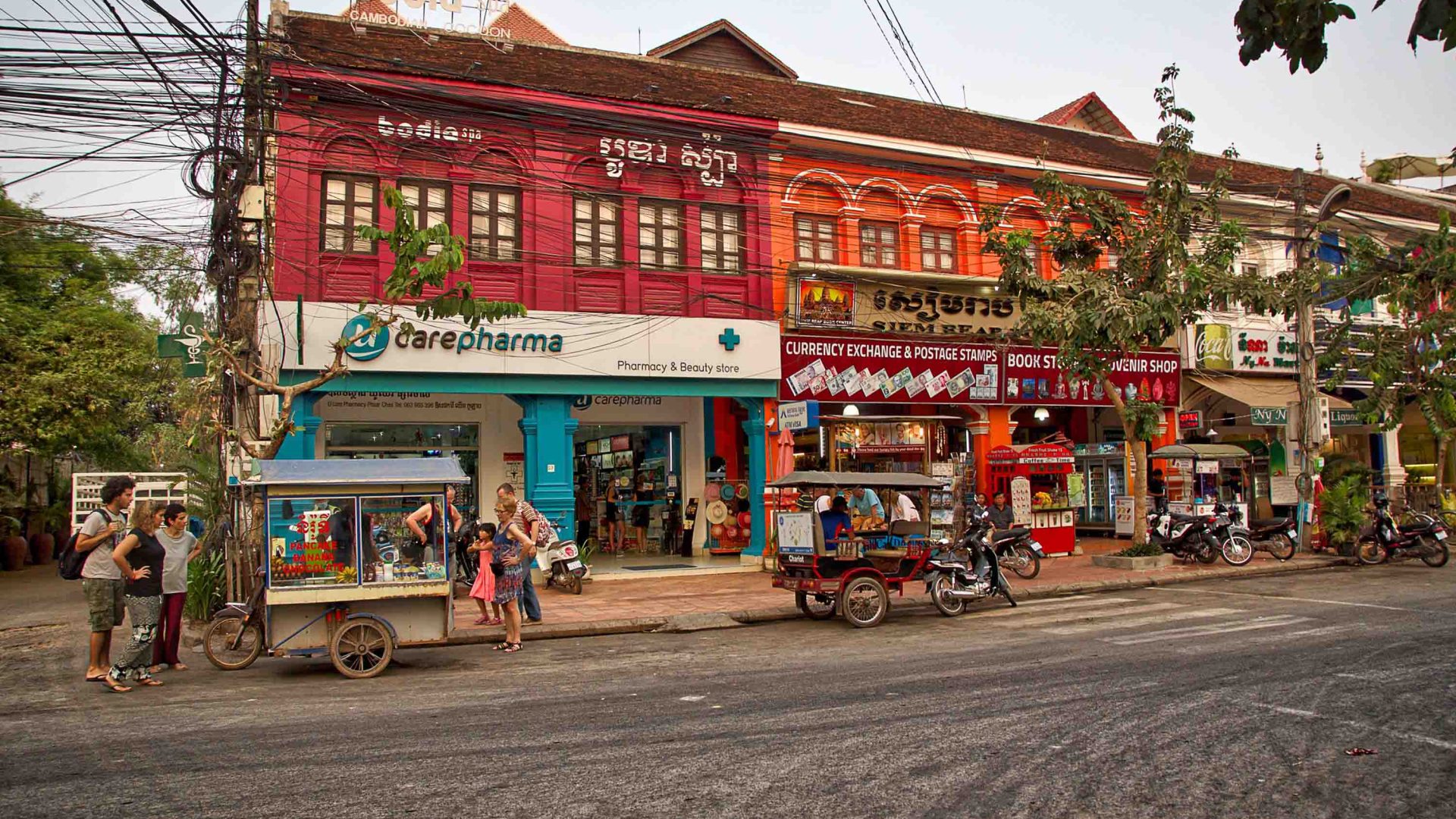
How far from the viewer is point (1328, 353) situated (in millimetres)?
20812

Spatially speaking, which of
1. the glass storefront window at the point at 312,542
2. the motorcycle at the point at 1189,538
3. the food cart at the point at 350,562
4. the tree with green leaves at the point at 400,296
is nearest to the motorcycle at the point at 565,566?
the tree with green leaves at the point at 400,296

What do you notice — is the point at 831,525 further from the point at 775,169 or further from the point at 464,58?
the point at 464,58

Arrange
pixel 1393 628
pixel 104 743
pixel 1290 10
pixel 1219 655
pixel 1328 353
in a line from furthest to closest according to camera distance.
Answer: pixel 1328 353, pixel 1393 628, pixel 1219 655, pixel 104 743, pixel 1290 10

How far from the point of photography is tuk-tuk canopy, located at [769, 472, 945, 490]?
41.9 ft

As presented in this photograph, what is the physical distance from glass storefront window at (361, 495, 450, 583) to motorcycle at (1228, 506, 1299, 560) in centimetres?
1472

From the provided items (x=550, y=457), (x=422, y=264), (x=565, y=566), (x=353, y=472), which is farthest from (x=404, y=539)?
(x=550, y=457)

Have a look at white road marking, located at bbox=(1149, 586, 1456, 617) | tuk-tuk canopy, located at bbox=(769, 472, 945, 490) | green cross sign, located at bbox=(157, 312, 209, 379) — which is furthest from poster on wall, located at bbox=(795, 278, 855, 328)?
green cross sign, located at bbox=(157, 312, 209, 379)

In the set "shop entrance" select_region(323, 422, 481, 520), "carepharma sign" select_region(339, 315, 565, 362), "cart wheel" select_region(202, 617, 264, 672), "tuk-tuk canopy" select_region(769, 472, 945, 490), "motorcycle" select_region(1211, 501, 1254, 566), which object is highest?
"carepharma sign" select_region(339, 315, 565, 362)

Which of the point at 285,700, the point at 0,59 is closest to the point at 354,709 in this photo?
the point at 285,700

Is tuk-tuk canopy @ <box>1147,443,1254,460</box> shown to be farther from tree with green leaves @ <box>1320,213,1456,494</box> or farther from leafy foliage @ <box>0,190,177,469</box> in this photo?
leafy foliage @ <box>0,190,177,469</box>

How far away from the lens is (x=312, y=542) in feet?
31.3

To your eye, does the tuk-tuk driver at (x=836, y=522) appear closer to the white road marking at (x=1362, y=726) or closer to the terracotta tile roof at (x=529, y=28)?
the white road marking at (x=1362, y=726)

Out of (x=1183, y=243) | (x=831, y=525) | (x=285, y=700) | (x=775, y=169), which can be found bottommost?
(x=285, y=700)

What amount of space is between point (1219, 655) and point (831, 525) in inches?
187
